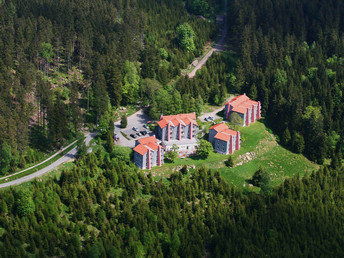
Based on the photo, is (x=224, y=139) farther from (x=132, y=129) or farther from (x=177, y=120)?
(x=132, y=129)

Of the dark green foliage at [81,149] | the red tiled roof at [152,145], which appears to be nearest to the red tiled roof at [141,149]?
the red tiled roof at [152,145]

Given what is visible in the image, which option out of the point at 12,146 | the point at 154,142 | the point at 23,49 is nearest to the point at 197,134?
the point at 154,142

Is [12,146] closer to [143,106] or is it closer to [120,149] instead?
[120,149]

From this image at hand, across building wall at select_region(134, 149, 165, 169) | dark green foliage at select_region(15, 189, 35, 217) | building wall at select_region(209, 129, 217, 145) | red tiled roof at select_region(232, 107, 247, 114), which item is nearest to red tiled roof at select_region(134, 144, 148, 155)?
building wall at select_region(134, 149, 165, 169)

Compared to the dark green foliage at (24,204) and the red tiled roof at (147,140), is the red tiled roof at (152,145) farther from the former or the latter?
the dark green foliage at (24,204)

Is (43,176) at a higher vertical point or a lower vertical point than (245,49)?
lower

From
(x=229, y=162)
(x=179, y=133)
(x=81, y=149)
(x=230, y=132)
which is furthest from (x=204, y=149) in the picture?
(x=81, y=149)

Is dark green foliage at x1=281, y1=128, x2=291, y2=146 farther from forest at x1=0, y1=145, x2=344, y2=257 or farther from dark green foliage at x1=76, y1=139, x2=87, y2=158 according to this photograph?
dark green foliage at x1=76, y1=139, x2=87, y2=158
